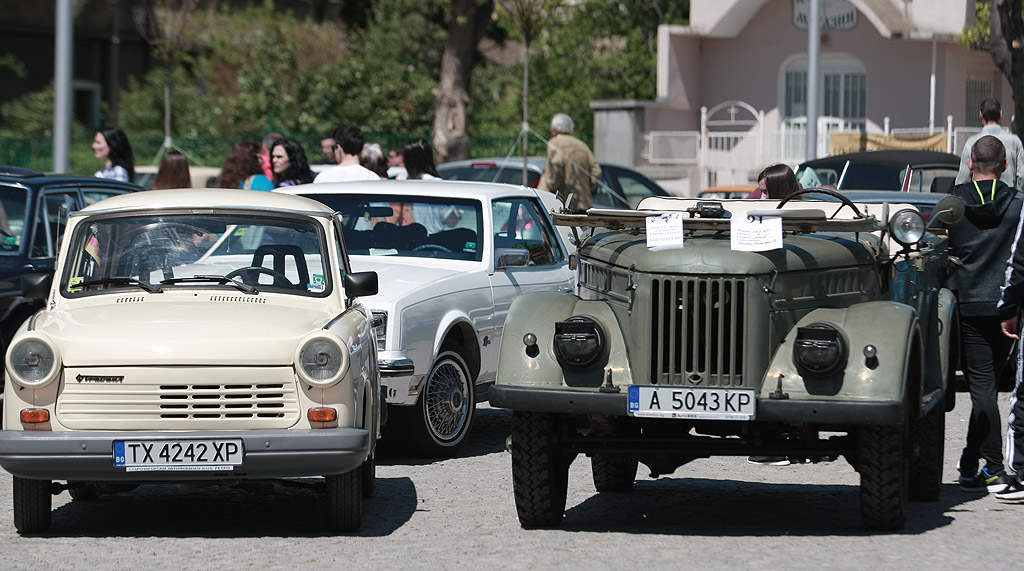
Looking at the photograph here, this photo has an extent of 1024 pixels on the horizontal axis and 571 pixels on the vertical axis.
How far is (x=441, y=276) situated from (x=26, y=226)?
3.48m

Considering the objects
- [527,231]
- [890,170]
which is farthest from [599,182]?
[527,231]

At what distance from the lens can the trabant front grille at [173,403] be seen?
7148 mm

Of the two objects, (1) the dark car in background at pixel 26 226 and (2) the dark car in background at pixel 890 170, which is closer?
(1) the dark car in background at pixel 26 226

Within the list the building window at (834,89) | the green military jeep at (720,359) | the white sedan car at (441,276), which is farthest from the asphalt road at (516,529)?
the building window at (834,89)

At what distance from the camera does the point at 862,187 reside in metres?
16.8

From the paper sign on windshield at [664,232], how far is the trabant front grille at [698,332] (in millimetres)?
225

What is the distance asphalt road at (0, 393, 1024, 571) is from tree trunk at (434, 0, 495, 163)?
25.1 m

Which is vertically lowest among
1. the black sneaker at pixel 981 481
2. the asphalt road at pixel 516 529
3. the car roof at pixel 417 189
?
the asphalt road at pixel 516 529

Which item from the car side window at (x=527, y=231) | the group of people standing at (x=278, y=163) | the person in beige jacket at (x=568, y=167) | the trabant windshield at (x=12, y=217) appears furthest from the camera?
the person in beige jacket at (x=568, y=167)

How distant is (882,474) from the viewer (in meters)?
7.17

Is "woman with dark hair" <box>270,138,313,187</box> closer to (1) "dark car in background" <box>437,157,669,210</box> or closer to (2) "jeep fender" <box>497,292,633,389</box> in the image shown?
(2) "jeep fender" <box>497,292,633,389</box>

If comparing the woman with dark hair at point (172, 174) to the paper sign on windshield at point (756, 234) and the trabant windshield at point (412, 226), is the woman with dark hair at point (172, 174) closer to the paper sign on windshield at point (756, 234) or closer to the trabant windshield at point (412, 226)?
the trabant windshield at point (412, 226)

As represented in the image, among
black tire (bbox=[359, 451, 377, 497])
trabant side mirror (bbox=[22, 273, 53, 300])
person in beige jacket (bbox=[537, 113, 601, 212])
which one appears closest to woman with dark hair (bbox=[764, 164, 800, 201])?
black tire (bbox=[359, 451, 377, 497])

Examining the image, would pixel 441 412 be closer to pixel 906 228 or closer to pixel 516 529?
pixel 516 529
